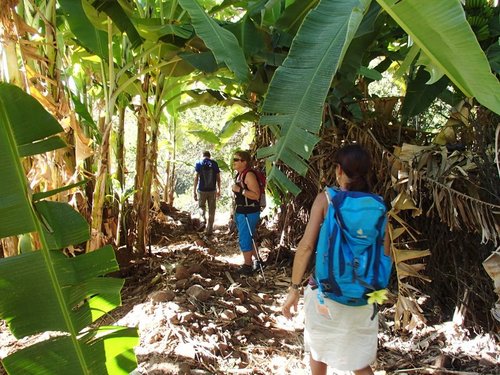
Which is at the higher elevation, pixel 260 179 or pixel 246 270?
pixel 260 179

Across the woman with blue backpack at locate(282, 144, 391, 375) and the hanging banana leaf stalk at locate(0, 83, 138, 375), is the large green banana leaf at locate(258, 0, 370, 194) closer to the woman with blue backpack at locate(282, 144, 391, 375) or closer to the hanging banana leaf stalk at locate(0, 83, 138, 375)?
the woman with blue backpack at locate(282, 144, 391, 375)

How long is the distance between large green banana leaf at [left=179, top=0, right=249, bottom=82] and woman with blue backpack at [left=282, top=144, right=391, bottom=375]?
2.75 ft

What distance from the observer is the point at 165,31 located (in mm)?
3295

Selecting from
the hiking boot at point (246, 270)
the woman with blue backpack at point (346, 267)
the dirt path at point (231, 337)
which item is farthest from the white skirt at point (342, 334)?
the hiking boot at point (246, 270)

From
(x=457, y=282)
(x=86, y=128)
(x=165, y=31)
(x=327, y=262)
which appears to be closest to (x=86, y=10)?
(x=165, y=31)

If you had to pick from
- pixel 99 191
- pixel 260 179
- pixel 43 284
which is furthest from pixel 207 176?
pixel 43 284

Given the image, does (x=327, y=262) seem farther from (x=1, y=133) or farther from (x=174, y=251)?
(x=174, y=251)

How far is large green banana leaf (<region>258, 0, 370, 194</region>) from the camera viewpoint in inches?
58.1

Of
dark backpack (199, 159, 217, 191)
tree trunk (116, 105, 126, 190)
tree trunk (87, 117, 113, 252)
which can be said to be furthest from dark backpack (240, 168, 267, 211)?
dark backpack (199, 159, 217, 191)

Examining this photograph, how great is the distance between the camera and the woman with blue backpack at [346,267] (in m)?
1.95

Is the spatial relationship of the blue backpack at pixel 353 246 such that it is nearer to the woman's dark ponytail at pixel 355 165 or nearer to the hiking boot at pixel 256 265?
the woman's dark ponytail at pixel 355 165

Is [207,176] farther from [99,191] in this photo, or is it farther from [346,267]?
[346,267]

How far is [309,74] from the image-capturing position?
1.50m

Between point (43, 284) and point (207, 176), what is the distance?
20.1ft
